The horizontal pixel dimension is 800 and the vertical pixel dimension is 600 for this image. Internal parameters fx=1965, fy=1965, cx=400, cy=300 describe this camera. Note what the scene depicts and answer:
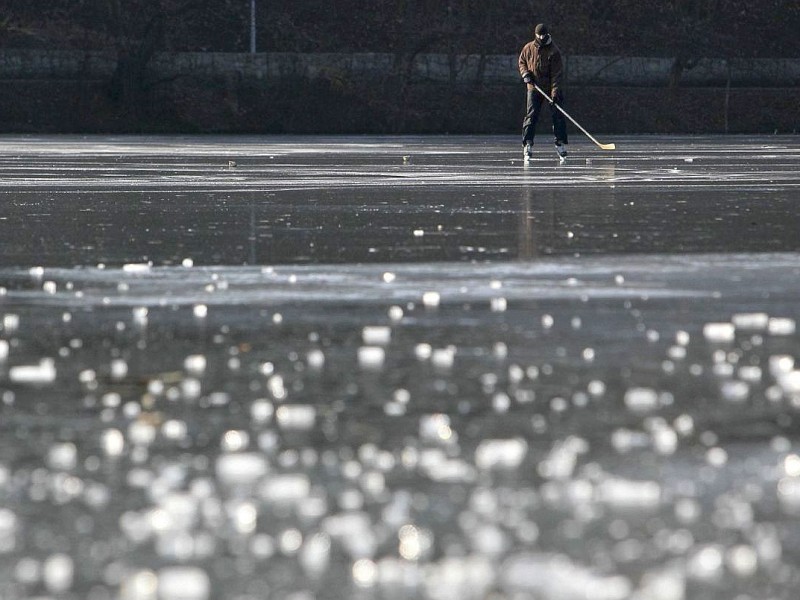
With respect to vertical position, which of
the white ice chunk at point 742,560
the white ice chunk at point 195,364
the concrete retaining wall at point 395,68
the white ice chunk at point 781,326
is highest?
the white ice chunk at point 742,560

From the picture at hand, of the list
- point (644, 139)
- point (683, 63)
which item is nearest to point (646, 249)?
point (644, 139)

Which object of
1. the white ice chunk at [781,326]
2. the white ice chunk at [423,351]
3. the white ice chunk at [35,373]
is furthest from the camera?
the white ice chunk at [781,326]

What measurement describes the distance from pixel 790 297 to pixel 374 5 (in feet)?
174

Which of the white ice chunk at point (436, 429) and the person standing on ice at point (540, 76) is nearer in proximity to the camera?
the white ice chunk at point (436, 429)

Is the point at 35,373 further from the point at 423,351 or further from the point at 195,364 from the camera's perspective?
the point at 423,351

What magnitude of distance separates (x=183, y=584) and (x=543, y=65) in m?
23.6

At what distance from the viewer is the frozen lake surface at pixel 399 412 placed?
13.2 ft

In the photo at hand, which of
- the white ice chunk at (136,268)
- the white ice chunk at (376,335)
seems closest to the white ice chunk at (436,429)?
→ the white ice chunk at (376,335)

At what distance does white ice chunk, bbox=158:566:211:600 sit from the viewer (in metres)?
3.73

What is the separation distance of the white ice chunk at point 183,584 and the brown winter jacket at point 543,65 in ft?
75.6

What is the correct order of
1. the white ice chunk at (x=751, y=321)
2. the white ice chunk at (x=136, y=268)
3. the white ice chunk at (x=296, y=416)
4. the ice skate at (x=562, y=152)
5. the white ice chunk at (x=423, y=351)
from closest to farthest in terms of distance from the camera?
the white ice chunk at (x=296, y=416) < the white ice chunk at (x=423, y=351) < the white ice chunk at (x=751, y=321) < the white ice chunk at (x=136, y=268) < the ice skate at (x=562, y=152)

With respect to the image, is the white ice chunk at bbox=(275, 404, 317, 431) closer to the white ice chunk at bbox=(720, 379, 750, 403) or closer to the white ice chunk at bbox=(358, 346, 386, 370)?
the white ice chunk at bbox=(358, 346, 386, 370)

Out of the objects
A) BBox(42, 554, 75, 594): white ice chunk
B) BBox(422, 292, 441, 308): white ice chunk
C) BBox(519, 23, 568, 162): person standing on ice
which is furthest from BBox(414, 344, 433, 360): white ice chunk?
BBox(519, 23, 568, 162): person standing on ice

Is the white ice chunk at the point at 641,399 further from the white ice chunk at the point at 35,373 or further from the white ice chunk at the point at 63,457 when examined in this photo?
the white ice chunk at the point at 35,373
